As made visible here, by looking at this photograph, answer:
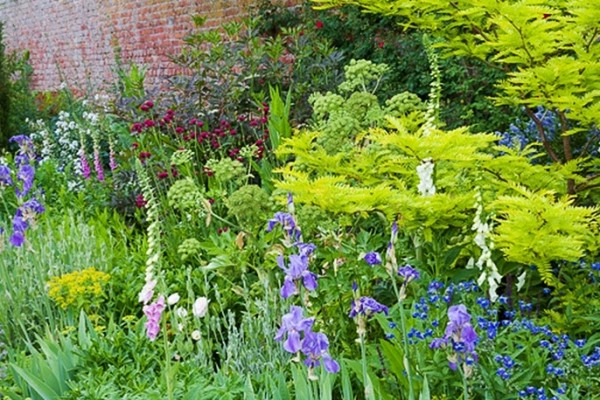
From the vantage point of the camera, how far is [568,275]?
3.28 meters

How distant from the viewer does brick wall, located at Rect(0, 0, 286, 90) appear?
10789 millimetres

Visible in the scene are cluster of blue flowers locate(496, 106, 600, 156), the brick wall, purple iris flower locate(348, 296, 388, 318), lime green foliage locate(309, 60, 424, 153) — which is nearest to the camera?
purple iris flower locate(348, 296, 388, 318)

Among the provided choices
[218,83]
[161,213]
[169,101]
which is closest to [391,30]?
[218,83]

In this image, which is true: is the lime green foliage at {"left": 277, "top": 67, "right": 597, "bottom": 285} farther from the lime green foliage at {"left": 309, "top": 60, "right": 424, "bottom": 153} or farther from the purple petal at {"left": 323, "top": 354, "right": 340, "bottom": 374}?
the purple petal at {"left": 323, "top": 354, "right": 340, "bottom": 374}

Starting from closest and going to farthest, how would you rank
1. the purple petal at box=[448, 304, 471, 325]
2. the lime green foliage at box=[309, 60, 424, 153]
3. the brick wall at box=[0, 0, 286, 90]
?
the purple petal at box=[448, 304, 471, 325] → the lime green foliage at box=[309, 60, 424, 153] → the brick wall at box=[0, 0, 286, 90]

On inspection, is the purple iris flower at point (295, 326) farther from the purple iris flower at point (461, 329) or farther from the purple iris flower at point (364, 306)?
the purple iris flower at point (461, 329)

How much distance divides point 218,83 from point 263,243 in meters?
2.83

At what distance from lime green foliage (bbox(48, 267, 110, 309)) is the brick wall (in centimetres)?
590

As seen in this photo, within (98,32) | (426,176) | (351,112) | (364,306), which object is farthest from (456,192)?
(98,32)

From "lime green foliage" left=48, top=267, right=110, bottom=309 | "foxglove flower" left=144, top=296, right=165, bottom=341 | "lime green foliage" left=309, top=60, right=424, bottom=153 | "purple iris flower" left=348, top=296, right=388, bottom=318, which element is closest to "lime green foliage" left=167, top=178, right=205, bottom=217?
"lime green foliage" left=48, top=267, right=110, bottom=309

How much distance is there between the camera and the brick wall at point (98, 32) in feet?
35.4

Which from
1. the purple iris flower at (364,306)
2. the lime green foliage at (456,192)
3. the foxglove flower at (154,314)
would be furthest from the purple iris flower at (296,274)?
the lime green foliage at (456,192)

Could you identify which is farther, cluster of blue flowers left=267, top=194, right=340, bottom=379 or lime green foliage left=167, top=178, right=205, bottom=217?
lime green foliage left=167, top=178, right=205, bottom=217

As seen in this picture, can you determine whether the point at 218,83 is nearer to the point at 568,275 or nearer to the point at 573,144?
the point at 573,144
